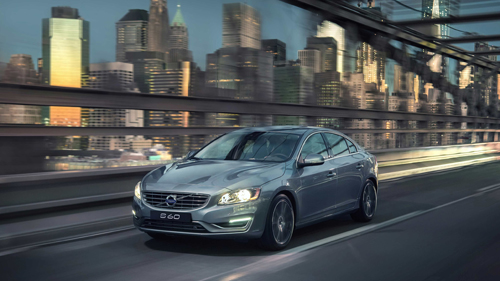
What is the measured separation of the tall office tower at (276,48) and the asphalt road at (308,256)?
20.3ft

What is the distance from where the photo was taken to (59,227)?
7.63m

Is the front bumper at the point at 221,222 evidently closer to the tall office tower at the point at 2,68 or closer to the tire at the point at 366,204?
the tire at the point at 366,204

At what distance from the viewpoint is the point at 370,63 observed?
20.4 meters

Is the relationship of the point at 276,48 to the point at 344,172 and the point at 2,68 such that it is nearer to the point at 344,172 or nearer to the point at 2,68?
the point at 344,172

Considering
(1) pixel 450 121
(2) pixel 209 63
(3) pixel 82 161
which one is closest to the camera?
(3) pixel 82 161

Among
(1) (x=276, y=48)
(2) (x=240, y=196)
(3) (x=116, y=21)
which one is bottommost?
(2) (x=240, y=196)

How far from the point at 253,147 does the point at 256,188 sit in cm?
133

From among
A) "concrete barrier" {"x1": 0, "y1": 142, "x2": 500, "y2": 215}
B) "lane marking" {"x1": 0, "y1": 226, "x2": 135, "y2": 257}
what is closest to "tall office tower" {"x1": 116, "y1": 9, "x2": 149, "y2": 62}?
"concrete barrier" {"x1": 0, "y1": 142, "x2": 500, "y2": 215}

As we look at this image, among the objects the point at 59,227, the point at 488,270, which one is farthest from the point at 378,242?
the point at 59,227

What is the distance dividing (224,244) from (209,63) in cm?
601

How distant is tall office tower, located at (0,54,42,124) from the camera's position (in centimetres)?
815

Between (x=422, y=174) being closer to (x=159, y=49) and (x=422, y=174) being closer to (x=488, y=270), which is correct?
(x=159, y=49)

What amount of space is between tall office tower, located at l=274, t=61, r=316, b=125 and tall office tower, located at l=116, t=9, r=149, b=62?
4.81 meters

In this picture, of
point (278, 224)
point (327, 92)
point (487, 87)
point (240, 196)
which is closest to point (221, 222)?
point (240, 196)
